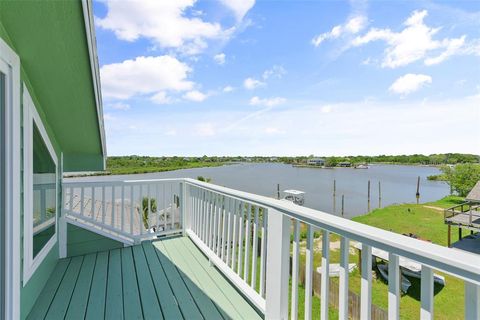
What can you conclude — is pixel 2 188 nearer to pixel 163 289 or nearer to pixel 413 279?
pixel 163 289

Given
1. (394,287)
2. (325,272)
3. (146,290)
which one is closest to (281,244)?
(325,272)

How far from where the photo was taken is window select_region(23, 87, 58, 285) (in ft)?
6.72

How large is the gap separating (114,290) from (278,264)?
1.77 metres

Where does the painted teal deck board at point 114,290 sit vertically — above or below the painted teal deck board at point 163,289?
below

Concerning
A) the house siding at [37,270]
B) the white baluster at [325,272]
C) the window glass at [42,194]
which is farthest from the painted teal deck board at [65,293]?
the white baluster at [325,272]

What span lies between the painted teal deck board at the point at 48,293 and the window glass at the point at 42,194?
42cm

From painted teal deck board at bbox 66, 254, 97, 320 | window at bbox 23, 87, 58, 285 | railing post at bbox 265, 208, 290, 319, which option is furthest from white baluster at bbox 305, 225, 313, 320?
window at bbox 23, 87, 58, 285

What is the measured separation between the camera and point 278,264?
175 cm

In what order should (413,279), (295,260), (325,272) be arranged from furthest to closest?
(413,279), (295,260), (325,272)

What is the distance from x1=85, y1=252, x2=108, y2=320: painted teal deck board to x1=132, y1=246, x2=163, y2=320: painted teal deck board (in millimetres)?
329

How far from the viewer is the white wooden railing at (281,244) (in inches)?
34.7

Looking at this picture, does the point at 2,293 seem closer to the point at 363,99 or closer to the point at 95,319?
the point at 95,319

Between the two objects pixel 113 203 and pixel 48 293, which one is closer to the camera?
pixel 48 293

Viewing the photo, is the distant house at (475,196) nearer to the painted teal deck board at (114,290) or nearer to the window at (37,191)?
the painted teal deck board at (114,290)
